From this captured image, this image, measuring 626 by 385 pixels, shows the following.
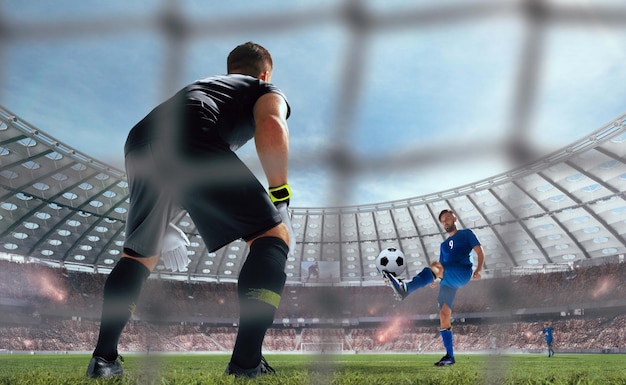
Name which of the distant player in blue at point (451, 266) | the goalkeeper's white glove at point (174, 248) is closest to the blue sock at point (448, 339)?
the distant player in blue at point (451, 266)

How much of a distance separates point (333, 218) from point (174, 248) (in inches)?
997

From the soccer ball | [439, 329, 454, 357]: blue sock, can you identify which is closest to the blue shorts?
[439, 329, 454, 357]: blue sock

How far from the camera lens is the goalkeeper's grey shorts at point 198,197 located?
1612 mm

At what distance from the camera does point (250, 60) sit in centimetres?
212

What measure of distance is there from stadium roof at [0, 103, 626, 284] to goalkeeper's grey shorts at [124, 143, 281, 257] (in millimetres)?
13441

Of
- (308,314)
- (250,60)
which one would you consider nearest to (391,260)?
(250,60)

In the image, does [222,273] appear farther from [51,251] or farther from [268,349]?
[51,251]

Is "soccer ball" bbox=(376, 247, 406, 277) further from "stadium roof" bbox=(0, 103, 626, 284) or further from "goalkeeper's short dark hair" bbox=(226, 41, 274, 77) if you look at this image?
"stadium roof" bbox=(0, 103, 626, 284)

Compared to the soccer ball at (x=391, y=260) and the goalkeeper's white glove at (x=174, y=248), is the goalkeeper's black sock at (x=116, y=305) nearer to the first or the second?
the goalkeeper's white glove at (x=174, y=248)

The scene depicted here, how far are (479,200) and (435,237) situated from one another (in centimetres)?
521

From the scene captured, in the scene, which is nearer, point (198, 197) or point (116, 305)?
point (198, 197)

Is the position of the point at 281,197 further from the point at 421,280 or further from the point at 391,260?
the point at 391,260

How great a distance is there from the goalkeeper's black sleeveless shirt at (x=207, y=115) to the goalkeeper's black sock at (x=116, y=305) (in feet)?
1.79

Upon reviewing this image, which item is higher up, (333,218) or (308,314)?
(333,218)
